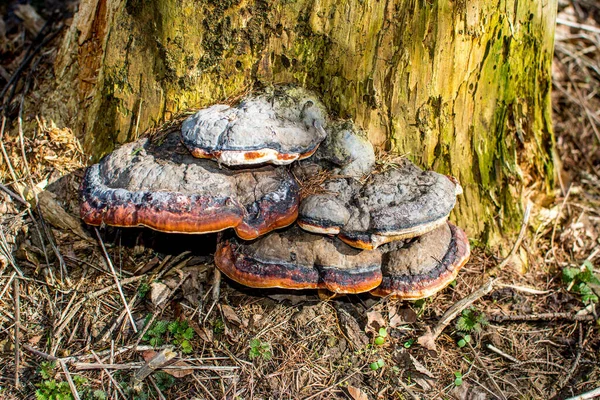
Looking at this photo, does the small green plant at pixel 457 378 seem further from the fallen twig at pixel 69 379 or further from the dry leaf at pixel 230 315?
the fallen twig at pixel 69 379

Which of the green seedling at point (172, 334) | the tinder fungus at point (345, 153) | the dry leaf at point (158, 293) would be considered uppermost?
the tinder fungus at point (345, 153)

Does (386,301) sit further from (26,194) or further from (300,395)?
(26,194)

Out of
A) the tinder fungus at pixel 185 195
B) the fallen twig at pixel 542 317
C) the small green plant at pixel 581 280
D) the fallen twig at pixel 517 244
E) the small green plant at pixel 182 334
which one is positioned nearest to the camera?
the tinder fungus at pixel 185 195

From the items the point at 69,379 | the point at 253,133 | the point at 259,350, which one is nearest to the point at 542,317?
the point at 259,350

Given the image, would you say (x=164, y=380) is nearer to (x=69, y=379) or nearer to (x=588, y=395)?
(x=69, y=379)

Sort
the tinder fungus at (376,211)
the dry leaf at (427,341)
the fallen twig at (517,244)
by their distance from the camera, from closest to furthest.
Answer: the tinder fungus at (376,211), the dry leaf at (427,341), the fallen twig at (517,244)

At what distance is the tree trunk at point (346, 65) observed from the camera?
11.5ft

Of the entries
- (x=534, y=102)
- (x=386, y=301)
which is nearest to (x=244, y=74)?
(x=386, y=301)

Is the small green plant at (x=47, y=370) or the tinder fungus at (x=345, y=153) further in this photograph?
the tinder fungus at (x=345, y=153)

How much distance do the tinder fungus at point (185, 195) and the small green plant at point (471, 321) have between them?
5.62 feet

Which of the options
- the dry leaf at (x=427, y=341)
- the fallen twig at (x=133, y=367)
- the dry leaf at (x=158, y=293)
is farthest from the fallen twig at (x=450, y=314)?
the dry leaf at (x=158, y=293)

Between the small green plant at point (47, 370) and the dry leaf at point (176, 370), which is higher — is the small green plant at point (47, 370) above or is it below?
above

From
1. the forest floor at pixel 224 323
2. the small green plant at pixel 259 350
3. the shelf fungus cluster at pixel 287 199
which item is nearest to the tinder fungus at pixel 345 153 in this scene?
the shelf fungus cluster at pixel 287 199

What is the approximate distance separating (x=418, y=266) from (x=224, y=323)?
1.44 meters
